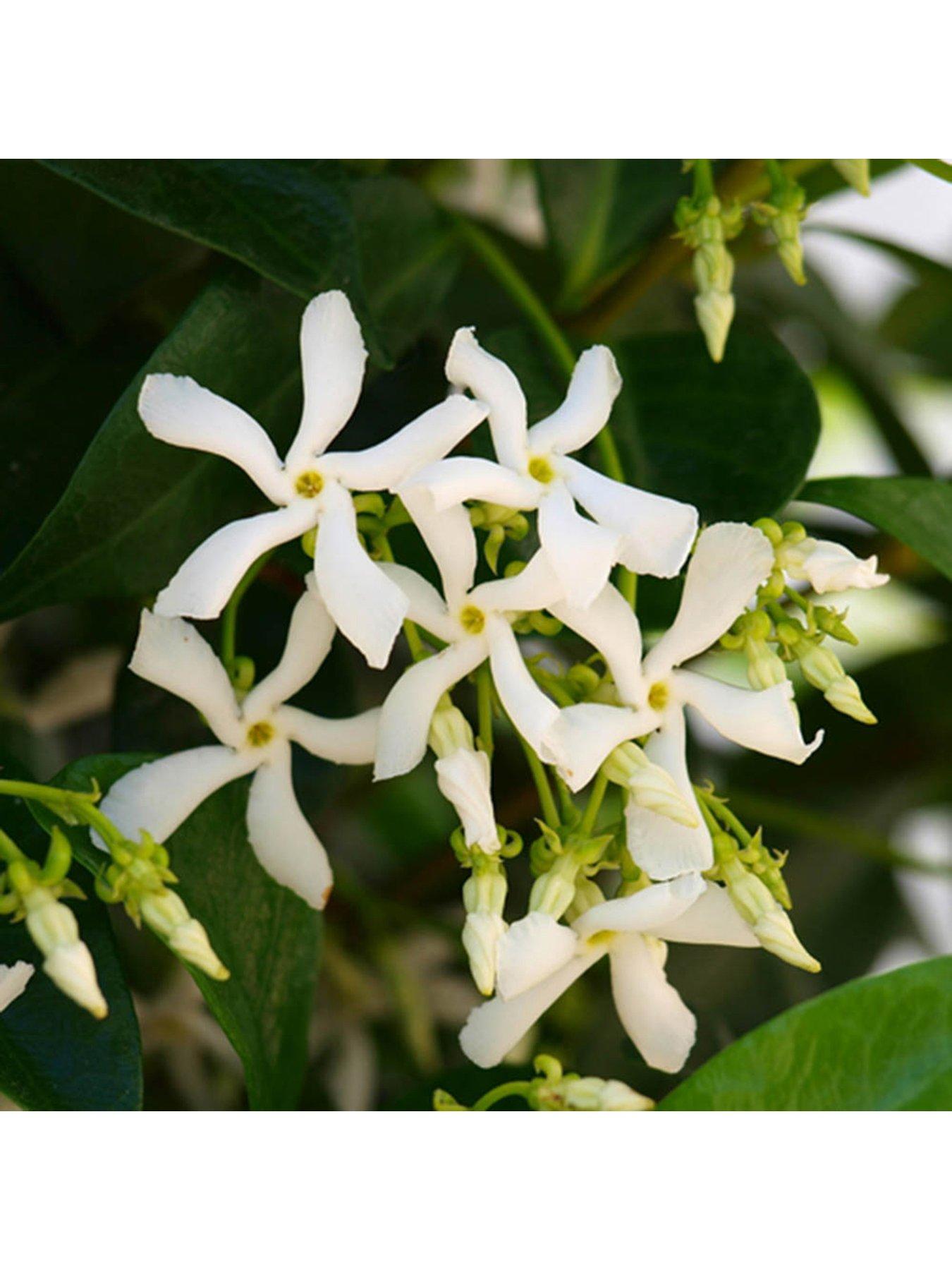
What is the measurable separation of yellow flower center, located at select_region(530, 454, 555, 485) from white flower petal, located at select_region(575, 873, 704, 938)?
136 mm

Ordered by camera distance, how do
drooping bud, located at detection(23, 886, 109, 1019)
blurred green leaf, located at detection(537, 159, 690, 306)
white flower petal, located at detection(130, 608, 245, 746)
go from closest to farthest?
drooping bud, located at detection(23, 886, 109, 1019) < white flower petal, located at detection(130, 608, 245, 746) < blurred green leaf, located at detection(537, 159, 690, 306)

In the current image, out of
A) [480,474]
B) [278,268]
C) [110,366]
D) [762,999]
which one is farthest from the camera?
[762,999]

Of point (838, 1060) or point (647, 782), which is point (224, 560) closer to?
point (647, 782)

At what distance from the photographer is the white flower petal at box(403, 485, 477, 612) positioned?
487 mm

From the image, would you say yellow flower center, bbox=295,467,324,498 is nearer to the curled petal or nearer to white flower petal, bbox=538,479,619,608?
white flower petal, bbox=538,479,619,608

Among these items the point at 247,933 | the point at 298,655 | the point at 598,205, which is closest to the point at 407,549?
the point at 298,655

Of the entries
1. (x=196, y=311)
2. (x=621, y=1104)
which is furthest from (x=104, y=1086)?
(x=196, y=311)

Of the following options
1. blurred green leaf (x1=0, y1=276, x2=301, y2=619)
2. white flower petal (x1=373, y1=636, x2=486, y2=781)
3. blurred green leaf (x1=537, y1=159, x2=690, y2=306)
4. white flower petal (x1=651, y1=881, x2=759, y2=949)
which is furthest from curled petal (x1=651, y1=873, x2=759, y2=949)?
blurred green leaf (x1=537, y1=159, x2=690, y2=306)

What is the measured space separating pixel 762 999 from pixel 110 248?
1.70ft

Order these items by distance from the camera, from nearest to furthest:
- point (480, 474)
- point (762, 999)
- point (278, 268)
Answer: point (480, 474) < point (278, 268) < point (762, 999)

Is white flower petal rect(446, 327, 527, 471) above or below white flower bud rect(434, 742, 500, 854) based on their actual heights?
above

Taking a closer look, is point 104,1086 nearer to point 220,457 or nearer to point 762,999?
point 220,457

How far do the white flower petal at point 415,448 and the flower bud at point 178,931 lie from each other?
14 cm

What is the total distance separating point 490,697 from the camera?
53cm
